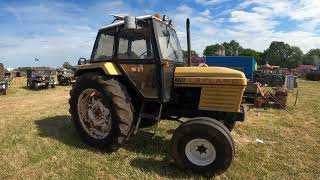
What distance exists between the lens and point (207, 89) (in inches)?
227

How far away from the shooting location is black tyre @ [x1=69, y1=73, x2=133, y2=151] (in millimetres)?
5797

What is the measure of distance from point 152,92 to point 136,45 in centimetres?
91

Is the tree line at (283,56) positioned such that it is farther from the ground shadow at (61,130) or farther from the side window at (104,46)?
the side window at (104,46)

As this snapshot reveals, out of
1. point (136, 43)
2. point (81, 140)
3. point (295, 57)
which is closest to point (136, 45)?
point (136, 43)

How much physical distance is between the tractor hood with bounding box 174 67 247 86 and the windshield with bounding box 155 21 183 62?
0.37m

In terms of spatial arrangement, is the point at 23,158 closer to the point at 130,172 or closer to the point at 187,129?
the point at 130,172

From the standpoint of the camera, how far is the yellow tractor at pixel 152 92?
205 inches

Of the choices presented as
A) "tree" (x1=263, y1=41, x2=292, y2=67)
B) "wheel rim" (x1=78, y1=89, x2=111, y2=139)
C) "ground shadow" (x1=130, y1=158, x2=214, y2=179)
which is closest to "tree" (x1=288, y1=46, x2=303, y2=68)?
"tree" (x1=263, y1=41, x2=292, y2=67)

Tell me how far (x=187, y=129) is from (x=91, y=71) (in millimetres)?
2529

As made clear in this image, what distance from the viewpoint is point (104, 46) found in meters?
6.63

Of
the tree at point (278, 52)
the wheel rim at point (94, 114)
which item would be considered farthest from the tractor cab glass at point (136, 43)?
the tree at point (278, 52)

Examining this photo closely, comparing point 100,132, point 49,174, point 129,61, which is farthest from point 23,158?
point 129,61

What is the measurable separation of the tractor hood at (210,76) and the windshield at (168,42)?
37 cm

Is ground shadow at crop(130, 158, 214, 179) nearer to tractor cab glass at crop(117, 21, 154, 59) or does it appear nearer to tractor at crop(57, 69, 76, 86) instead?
tractor cab glass at crop(117, 21, 154, 59)
